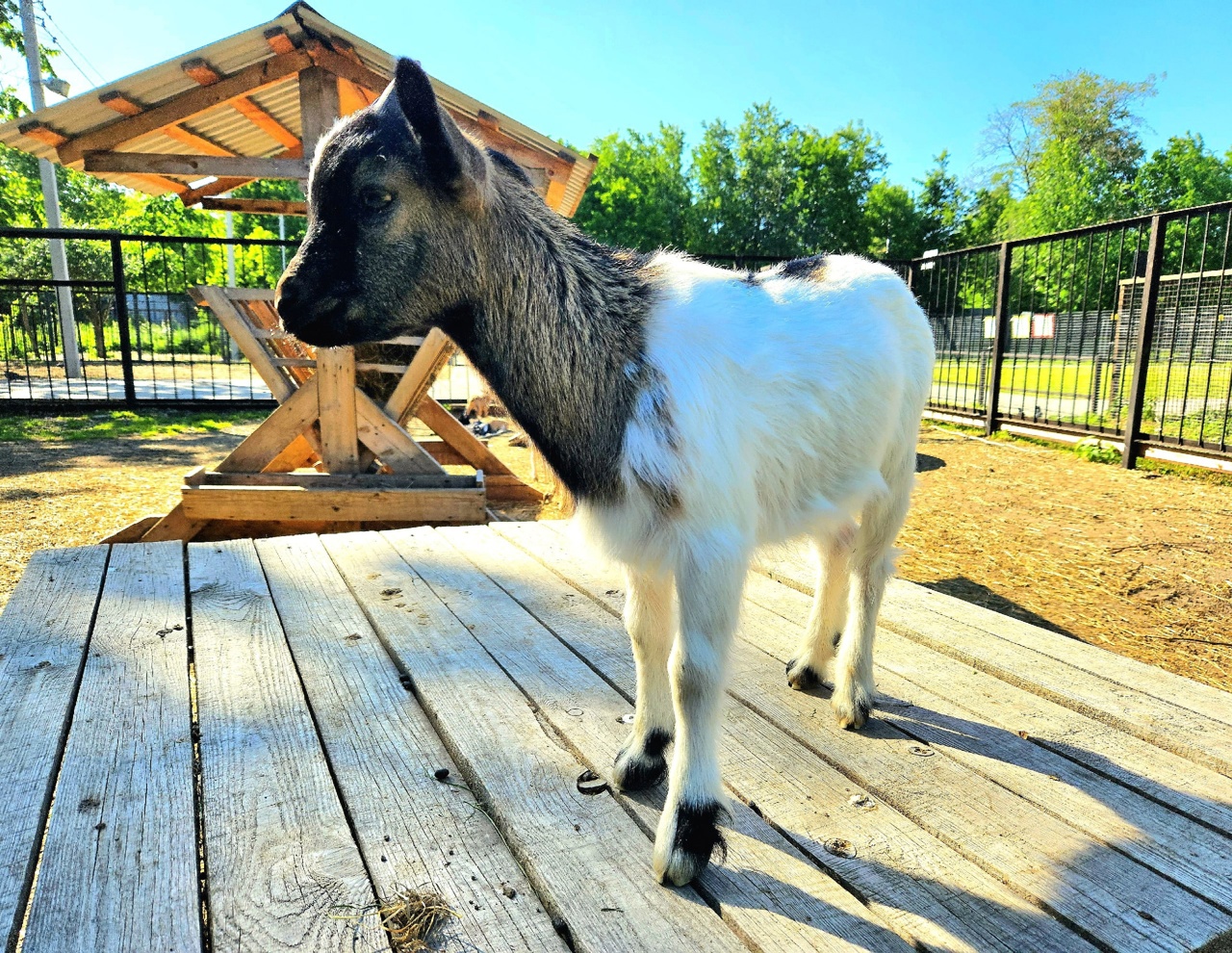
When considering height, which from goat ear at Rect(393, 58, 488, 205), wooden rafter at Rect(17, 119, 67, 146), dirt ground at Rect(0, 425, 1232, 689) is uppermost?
wooden rafter at Rect(17, 119, 67, 146)

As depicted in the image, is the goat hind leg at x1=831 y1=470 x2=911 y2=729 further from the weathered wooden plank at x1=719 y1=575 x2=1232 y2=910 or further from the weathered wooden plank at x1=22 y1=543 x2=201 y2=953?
the weathered wooden plank at x1=22 y1=543 x2=201 y2=953

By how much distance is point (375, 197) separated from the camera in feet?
6.00

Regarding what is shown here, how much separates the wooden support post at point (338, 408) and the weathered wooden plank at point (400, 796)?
2530 mm

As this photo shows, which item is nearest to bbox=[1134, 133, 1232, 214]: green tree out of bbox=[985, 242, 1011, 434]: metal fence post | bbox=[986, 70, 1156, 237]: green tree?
bbox=[986, 70, 1156, 237]: green tree

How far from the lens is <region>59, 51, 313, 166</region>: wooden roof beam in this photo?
619cm

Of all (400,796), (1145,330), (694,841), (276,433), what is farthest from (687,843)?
(1145,330)

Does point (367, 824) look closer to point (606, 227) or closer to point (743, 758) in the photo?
point (743, 758)

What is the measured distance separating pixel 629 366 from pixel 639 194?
49.1 m

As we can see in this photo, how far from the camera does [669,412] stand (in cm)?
186

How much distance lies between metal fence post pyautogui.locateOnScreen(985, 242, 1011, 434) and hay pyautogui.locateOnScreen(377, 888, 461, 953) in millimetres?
10658

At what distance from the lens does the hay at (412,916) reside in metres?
1.55

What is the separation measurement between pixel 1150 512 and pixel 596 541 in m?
6.25

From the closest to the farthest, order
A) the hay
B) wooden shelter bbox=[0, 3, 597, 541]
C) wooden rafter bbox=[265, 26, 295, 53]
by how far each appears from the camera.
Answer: the hay, wooden shelter bbox=[0, 3, 597, 541], wooden rafter bbox=[265, 26, 295, 53]

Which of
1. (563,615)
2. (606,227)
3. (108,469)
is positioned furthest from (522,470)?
(606,227)
